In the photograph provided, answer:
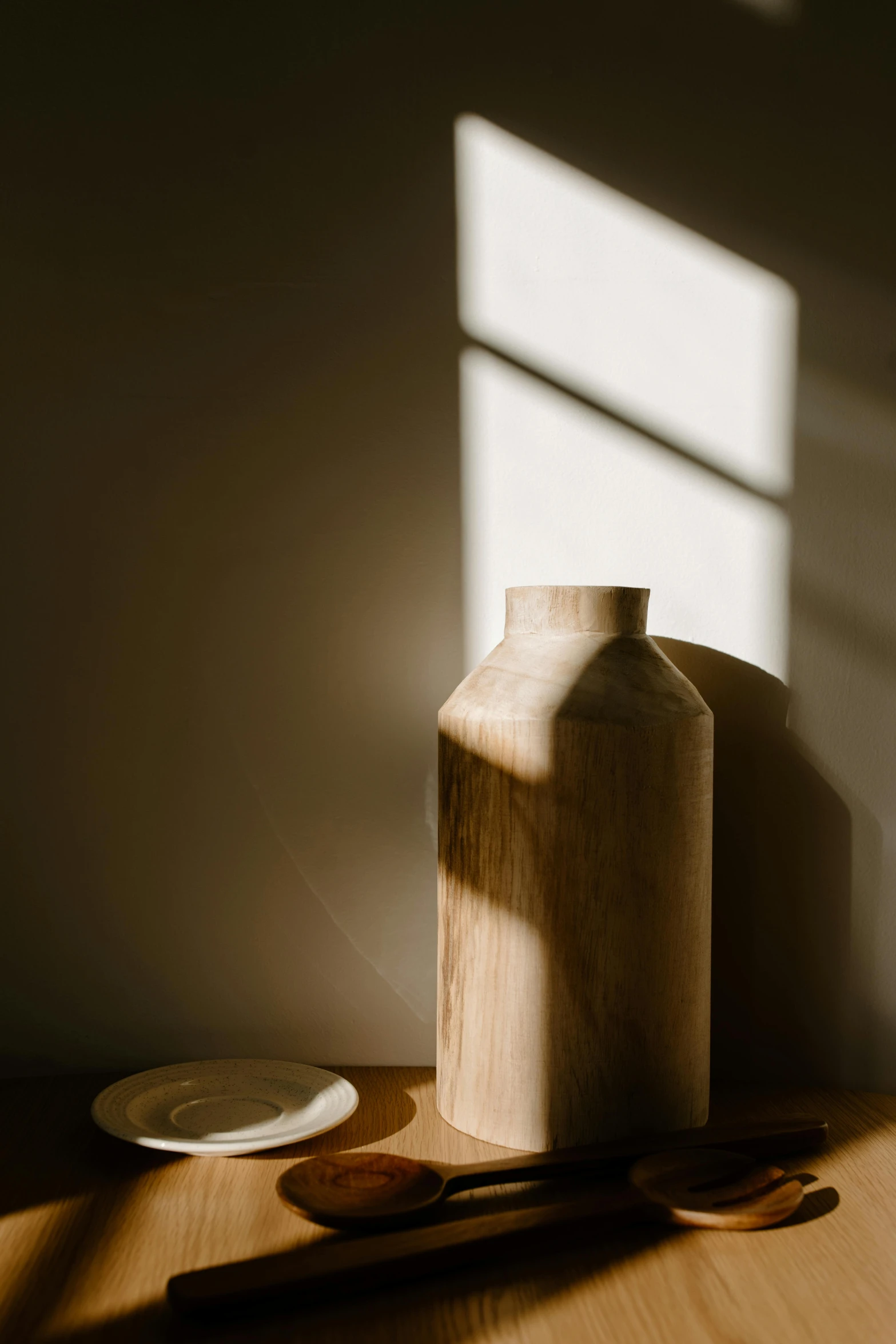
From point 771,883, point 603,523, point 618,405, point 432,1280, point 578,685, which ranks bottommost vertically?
point 432,1280

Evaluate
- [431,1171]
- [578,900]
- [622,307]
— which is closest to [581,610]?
[578,900]

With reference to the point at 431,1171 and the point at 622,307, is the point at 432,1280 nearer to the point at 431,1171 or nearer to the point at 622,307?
the point at 431,1171

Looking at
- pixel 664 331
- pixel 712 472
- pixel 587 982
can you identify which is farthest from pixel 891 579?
pixel 587 982

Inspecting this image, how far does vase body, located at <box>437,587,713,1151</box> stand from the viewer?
0.79m

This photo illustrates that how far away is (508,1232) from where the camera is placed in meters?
0.66

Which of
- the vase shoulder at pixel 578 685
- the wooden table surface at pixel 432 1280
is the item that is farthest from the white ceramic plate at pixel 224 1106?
the vase shoulder at pixel 578 685

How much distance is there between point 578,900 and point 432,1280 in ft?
0.91

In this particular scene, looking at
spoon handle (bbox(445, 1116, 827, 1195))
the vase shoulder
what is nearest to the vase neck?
the vase shoulder

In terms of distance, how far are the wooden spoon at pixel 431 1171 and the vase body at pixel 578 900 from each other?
3cm

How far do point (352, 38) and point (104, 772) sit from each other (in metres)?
0.76

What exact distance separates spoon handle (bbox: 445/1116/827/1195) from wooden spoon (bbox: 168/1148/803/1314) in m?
0.02

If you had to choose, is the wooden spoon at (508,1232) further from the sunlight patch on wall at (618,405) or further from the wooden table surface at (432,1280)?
the sunlight patch on wall at (618,405)

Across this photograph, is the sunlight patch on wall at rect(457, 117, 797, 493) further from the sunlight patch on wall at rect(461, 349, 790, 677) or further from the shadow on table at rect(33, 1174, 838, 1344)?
the shadow on table at rect(33, 1174, 838, 1344)

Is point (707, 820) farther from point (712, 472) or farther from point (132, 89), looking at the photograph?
point (132, 89)
